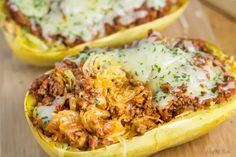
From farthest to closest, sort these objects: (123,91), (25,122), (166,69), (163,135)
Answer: (25,122) → (166,69) → (123,91) → (163,135)

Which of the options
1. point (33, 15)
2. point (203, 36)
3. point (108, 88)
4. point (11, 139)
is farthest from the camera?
point (203, 36)

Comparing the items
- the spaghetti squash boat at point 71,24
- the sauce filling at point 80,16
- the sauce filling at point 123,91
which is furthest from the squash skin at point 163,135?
the sauce filling at point 80,16

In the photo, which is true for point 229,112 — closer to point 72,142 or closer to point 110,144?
point 110,144

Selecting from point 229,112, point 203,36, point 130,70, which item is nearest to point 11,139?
point 130,70

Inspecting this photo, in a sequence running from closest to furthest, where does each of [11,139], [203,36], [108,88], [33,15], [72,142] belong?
[72,142]
[108,88]
[11,139]
[33,15]
[203,36]

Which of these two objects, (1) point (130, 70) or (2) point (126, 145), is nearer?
(2) point (126, 145)

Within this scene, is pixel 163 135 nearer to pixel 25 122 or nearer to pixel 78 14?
pixel 25 122

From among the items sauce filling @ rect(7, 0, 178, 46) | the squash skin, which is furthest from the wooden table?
sauce filling @ rect(7, 0, 178, 46)

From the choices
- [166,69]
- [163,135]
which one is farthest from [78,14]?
[163,135]
